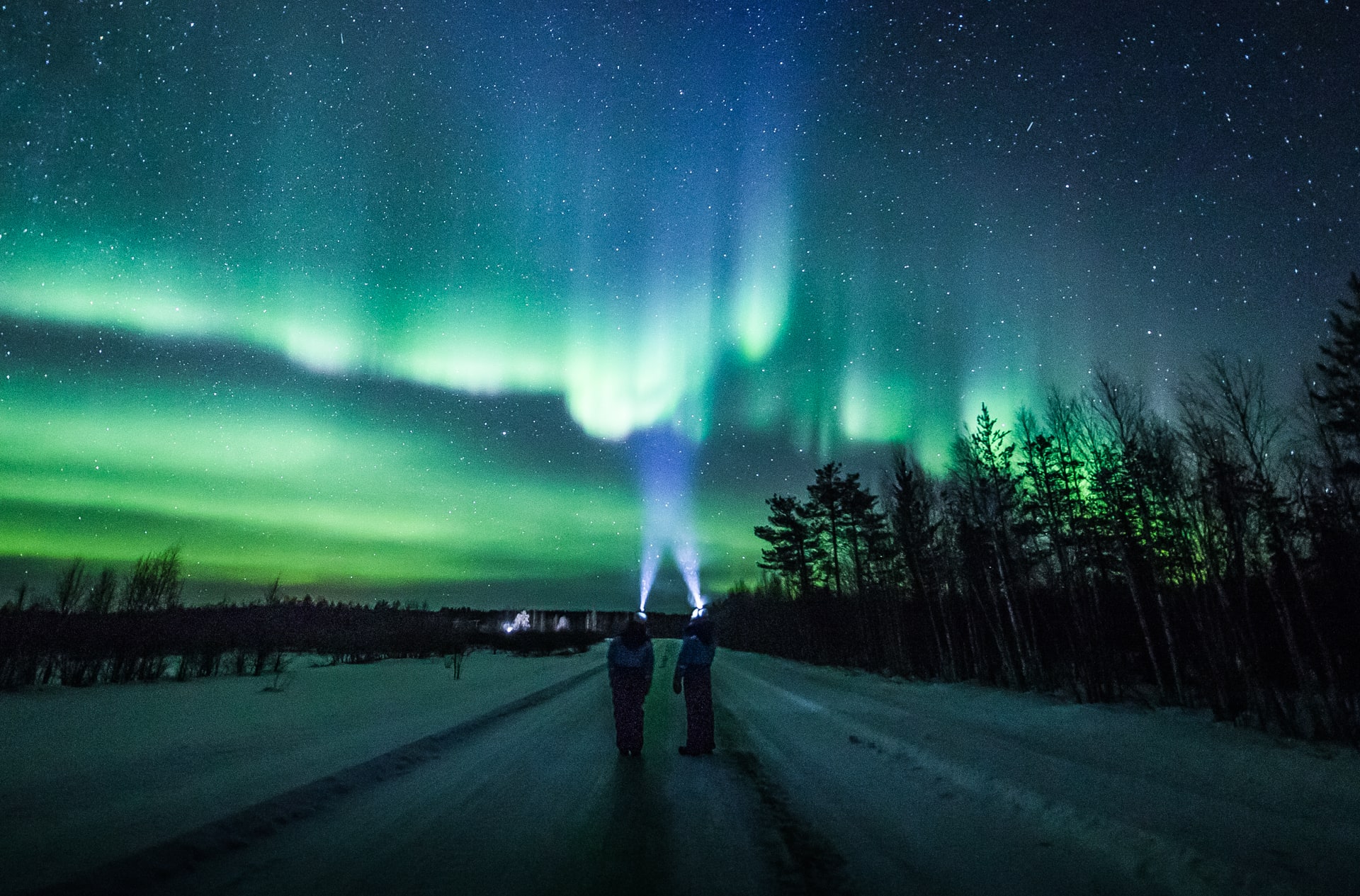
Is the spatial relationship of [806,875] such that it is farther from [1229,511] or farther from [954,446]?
[954,446]

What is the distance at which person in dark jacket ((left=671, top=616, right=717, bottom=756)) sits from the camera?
8.43 meters

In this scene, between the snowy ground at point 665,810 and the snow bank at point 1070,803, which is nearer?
the snowy ground at point 665,810

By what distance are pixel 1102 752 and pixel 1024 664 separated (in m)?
14.6

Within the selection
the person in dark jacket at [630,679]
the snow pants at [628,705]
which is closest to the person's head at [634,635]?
the person in dark jacket at [630,679]

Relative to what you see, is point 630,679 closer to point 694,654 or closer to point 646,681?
point 646,681

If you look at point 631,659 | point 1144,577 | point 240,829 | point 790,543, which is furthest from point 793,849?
point 790,543

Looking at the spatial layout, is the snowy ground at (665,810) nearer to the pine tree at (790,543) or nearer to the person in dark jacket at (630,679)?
the person in dark jacket at (630,679)

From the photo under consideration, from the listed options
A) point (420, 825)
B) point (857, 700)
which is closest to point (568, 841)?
point (420, 825)

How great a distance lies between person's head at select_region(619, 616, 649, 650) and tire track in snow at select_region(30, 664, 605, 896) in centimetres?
Answer: 280

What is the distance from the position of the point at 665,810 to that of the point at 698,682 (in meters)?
3.31

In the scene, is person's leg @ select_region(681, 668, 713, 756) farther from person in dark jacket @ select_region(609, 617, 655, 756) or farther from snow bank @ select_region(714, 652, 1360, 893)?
snow bank @ select_region(714, 652, 1360, 893)

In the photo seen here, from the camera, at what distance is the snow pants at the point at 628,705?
27.1 ft

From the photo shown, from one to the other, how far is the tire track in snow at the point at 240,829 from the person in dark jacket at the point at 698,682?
10.9ft

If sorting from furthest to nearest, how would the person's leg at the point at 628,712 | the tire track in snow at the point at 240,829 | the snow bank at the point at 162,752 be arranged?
the person's leg at the point at 628,712
the snow bank at the point at 162,752
the tire track in snow at the point at 240,829
